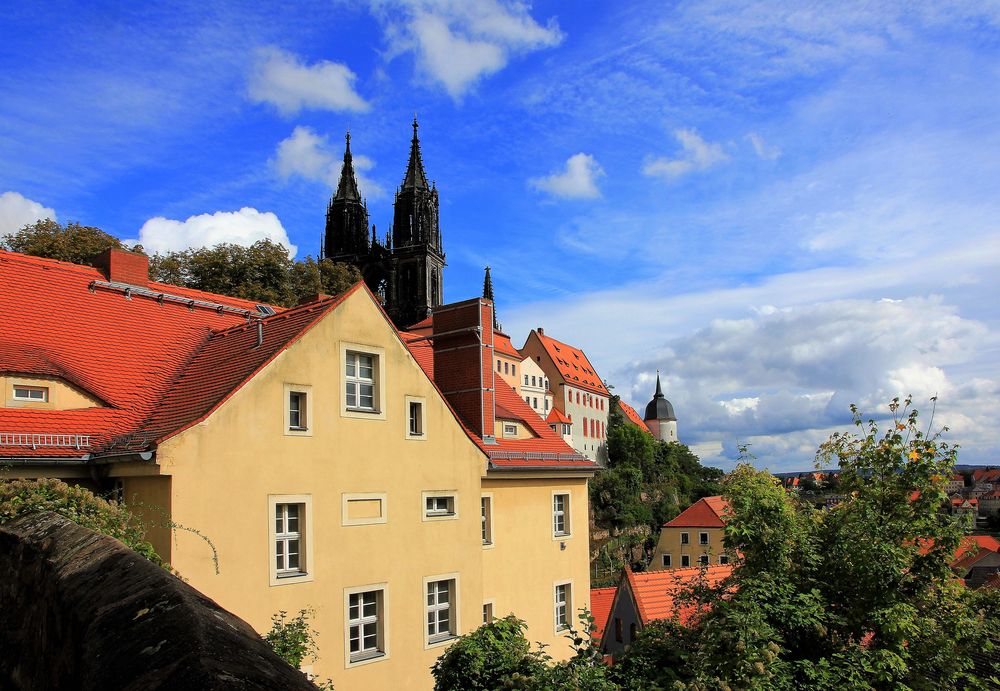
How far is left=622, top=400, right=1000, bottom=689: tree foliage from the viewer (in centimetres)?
994

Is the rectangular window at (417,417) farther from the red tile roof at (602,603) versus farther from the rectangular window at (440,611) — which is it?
the red tile roof at (602,603)

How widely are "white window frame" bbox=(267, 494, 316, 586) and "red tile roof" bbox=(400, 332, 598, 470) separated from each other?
5528 millimetres

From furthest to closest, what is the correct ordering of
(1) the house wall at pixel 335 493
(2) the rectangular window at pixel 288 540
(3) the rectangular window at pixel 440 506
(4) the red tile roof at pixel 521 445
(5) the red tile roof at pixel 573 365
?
(5) the red tile roof at pixel 573 365
(4) the red tile roof at pixel 521 445
(3) the rectangular window at pixel 440 506
(2) the rectangular window at pixel 288 540
(1) the house wall at pixel 335 493

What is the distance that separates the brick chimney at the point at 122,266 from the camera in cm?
1753

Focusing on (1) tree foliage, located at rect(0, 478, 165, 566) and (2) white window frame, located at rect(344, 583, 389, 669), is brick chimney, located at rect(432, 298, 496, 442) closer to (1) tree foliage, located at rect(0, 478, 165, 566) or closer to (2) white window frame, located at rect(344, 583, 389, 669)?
(2) white window frame, located at rect(344, 583, 389, 669)

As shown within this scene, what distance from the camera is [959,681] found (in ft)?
39.0

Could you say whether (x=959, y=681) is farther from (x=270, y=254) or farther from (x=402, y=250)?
(x=402, y=250)

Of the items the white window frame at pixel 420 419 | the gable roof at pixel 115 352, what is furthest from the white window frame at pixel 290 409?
the white window frame at pixel 420 419

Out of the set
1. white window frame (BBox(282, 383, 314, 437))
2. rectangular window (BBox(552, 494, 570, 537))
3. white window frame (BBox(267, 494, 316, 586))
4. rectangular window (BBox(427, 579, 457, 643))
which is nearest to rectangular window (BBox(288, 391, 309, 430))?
white window frame (BBox(282, 383, 314, 437))

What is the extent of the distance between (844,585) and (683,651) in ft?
10.0

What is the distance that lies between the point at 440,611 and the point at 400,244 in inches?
3692

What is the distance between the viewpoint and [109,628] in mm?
2855

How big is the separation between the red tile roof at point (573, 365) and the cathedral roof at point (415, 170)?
30.7 meters

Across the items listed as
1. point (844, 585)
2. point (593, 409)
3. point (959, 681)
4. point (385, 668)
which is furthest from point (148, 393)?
point (593, 409)
